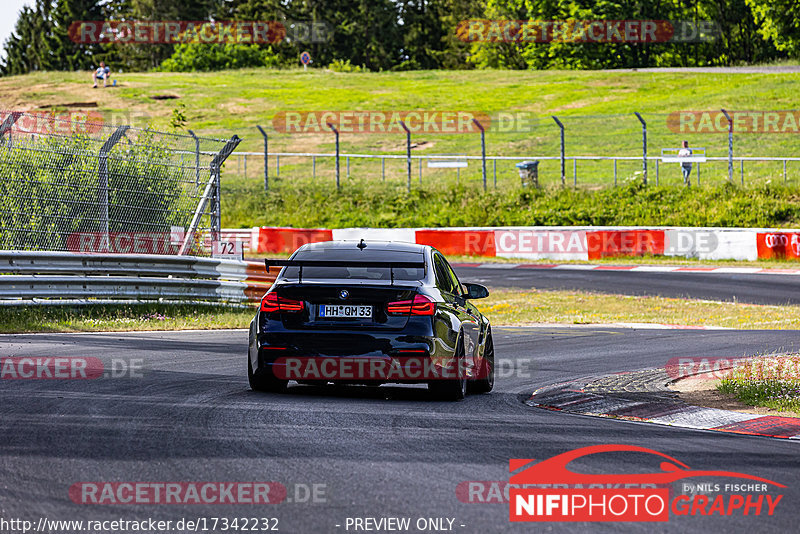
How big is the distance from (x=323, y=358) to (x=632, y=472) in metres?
3.27

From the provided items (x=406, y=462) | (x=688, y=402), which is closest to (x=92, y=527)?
(x=406, y=462)

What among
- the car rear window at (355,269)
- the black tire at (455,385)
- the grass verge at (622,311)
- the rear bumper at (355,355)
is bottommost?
the grass verge at (622,311)

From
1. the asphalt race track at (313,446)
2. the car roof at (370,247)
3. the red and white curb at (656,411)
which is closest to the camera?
the asphalt race track at (313,446)

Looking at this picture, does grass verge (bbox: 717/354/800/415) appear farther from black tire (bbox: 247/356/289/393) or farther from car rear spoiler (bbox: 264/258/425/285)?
black tire (bbox: 247/356/289/393)

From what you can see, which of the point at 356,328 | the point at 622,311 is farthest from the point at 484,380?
the point at 622,311

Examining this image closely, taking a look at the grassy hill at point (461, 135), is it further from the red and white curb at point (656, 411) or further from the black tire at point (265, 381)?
the red and white curb at point (656, 411)

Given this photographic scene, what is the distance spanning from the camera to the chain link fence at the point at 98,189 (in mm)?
16438

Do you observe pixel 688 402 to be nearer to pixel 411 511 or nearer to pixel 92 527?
pixel 411 511

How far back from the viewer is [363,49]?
104 metres

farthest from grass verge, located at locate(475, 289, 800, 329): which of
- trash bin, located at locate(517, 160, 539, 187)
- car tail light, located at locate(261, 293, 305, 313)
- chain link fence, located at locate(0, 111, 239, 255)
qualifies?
trash bin, located at locate(517, 160, 539, 187)

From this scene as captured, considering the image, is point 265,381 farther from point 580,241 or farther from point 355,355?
point 580,241

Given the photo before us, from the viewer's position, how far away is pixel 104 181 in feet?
56.1

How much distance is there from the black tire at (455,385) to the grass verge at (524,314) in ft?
24.6

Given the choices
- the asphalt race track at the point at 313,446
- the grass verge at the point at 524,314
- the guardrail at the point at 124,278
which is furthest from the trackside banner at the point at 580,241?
the asphalt race track at the point at 313,446
